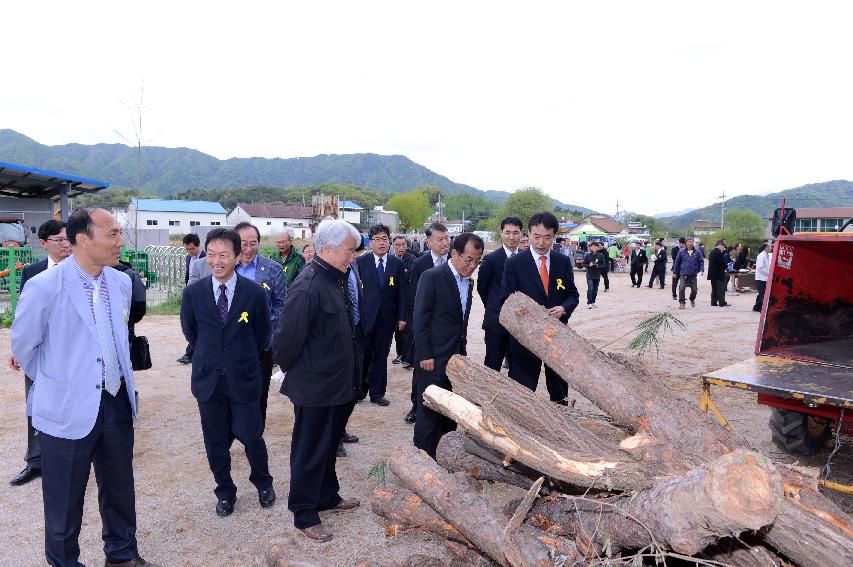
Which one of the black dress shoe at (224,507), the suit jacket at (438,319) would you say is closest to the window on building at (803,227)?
the suit jacket at (438,319)

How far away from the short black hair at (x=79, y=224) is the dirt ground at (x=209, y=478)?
1905mm

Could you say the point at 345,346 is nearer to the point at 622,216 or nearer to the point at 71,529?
the point at 71,529

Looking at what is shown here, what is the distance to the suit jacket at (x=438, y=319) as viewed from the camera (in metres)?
4.66

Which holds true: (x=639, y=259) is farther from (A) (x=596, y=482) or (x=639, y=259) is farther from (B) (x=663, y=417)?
(A) (x=596, y=482)

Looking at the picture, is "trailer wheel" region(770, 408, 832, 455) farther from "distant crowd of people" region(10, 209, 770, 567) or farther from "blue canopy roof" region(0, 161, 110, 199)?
"blue canopy roof" region(0, 161, 110, 199)

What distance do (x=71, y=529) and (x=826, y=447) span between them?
582 cm

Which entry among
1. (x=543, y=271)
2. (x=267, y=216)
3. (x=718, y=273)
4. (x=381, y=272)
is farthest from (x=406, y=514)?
(x=267, y=216)

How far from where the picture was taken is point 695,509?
2.29m

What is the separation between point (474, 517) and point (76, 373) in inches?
85.3

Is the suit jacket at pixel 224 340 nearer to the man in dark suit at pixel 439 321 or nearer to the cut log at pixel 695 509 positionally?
the man in dark suit at pixel 439 321

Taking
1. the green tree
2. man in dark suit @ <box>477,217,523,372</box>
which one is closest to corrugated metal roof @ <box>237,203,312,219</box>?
the green tree

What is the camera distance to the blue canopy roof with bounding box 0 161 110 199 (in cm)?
1820

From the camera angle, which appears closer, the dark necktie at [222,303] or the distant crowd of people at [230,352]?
the distant crowd of people at [230,352]

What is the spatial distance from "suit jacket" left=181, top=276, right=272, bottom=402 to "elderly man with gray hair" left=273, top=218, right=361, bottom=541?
0.40 m
